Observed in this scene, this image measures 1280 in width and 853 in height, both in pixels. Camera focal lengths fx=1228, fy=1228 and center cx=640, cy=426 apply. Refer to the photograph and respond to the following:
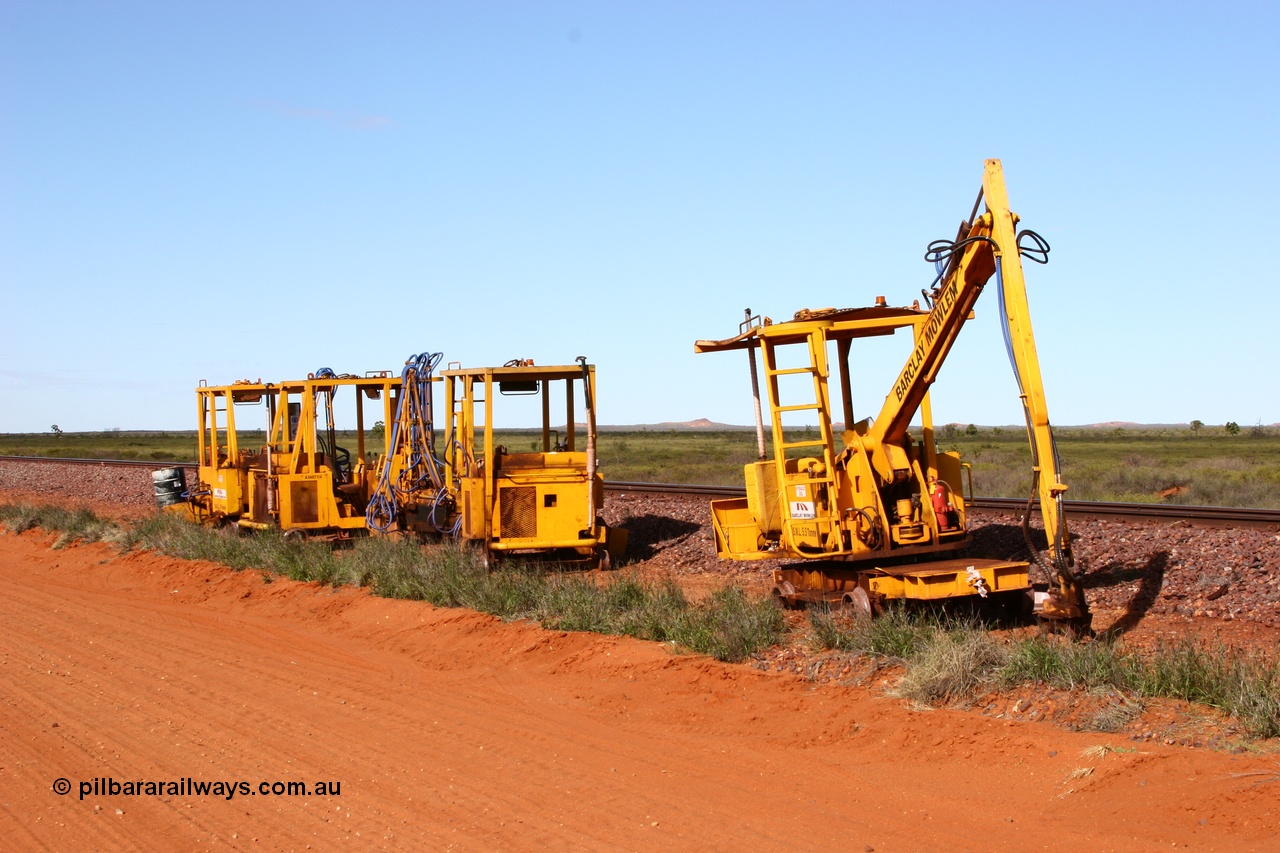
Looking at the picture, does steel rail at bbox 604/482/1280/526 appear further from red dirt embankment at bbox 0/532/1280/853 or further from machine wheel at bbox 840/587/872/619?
red dirt embankment at bbox 0/532/1280/853

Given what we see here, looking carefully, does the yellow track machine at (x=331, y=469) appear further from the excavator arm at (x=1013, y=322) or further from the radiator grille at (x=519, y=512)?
the excavator arm at (x=1013, y=322)

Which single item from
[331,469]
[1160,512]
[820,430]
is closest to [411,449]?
[331,469]

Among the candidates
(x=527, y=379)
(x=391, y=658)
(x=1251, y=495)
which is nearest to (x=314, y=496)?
(x=527, y=379)

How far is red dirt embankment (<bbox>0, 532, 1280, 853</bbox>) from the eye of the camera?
6457mm

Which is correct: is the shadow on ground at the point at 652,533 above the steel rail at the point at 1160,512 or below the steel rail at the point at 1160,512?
below

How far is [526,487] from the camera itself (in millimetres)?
15242

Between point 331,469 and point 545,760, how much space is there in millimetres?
11292

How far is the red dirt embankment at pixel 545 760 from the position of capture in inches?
254

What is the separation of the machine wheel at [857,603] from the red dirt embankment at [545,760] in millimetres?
1450

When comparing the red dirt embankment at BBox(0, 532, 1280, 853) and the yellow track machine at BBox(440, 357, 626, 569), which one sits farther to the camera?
the yellow track machine at BBox(440, 357, 626, 569)

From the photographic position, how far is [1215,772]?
6547 mm

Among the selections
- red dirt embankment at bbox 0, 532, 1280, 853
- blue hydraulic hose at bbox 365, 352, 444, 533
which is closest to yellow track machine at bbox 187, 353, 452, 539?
blue hydraulic hose at bbox 365, 352, 444, 533

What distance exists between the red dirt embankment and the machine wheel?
57.1 inches

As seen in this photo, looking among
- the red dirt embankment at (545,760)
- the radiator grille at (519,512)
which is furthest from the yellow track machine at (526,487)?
the red dirt embankment at (545,760)
